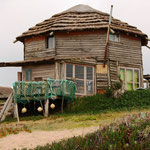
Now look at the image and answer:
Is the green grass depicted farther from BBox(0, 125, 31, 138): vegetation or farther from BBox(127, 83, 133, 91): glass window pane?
BBox(127, 83, 133, 91): glass window pane

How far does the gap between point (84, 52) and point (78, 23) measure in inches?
96.6

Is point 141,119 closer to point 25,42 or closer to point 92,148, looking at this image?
point 92,148

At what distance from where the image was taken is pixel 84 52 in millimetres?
21734

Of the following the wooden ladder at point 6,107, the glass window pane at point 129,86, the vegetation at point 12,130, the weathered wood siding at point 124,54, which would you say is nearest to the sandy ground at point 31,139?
the vegetation at point 12,130

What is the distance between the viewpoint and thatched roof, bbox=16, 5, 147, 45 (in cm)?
2148

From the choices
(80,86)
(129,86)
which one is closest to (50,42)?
(80,86)

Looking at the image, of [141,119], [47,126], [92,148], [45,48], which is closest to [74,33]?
[45,48]

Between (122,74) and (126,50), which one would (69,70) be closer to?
(122,74)

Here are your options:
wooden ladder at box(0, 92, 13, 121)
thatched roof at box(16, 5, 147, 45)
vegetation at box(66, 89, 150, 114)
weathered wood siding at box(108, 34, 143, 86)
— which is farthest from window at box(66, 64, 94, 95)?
wooden ladder at box(0, 92, 13, 121)

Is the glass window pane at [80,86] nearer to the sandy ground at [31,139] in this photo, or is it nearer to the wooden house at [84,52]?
the wooden house at [84,52]

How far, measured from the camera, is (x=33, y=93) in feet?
53.2

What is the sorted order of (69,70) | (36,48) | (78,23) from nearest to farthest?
(69,70), (78,23), (36,48)

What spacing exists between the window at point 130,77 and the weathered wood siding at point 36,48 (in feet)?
19.8

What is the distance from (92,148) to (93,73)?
48.4ft
